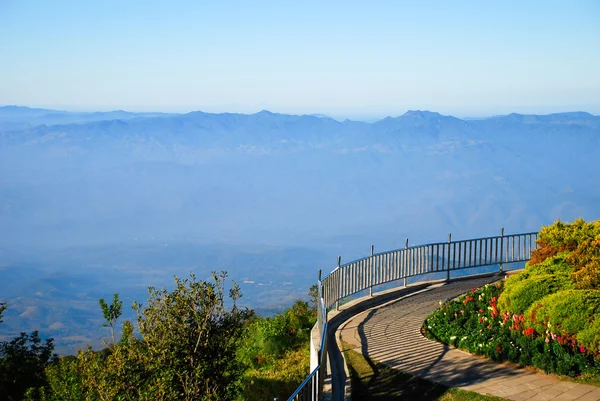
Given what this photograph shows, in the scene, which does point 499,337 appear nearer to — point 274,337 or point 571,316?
point 571,316

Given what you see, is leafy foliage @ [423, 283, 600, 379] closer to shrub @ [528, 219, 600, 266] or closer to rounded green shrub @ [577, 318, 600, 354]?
rounded green shrub @ [577, 318, 600, 354]

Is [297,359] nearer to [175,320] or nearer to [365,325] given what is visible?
[365,325]

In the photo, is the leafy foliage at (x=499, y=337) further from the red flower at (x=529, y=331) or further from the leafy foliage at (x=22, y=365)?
the leafy foliage at (x=22, y=365)

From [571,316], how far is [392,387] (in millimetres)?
3126

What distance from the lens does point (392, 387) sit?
32.5 ft

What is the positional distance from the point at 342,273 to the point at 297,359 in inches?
104

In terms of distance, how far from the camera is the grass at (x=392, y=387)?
9484 millimetres

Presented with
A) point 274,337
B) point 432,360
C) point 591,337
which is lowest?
point 274,337

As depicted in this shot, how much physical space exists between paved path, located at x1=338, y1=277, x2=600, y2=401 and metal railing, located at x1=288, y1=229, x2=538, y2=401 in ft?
2.50

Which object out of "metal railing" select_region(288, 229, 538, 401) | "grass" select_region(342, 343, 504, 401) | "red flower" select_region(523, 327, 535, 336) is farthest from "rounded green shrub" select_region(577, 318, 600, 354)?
"metal railing" select_region(288, 229, 538, 401)

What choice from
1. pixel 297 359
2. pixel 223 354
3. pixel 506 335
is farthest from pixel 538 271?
pixel 223 354

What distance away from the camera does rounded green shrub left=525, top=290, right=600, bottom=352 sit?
10.2 m

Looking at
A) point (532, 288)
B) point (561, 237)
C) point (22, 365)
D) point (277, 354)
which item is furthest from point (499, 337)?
point (22, 365)

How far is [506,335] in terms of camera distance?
11609 mm
